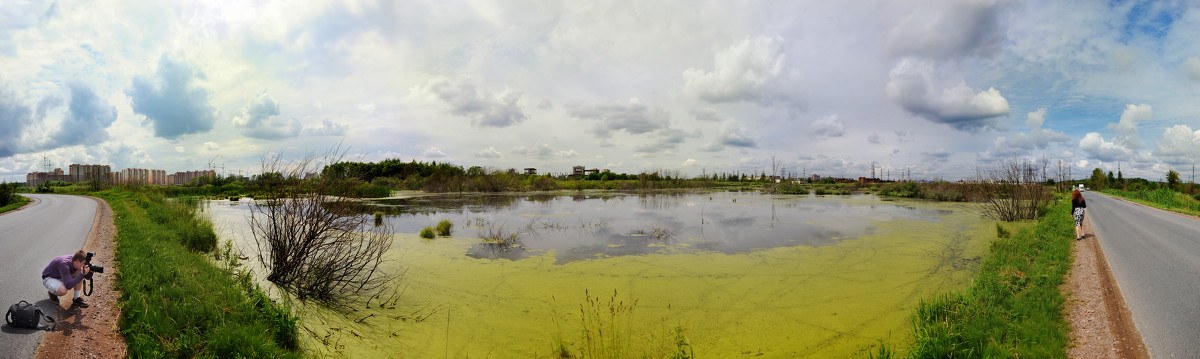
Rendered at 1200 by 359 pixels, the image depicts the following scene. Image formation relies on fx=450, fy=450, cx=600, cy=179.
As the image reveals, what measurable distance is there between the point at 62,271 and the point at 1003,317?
11119 mm

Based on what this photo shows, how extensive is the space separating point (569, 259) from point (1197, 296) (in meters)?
9.55

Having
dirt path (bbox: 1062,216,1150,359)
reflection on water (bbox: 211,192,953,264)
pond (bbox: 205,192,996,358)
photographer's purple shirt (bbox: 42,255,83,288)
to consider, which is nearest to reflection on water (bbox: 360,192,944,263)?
reflection on water (bbox: 211,192,953,264)

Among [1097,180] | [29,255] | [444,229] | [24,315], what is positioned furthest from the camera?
[1097,180]

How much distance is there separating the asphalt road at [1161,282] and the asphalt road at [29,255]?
35.9 feet

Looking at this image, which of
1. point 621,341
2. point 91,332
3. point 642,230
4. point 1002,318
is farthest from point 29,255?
point 1002,318

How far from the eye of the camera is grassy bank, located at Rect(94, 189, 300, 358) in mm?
4566

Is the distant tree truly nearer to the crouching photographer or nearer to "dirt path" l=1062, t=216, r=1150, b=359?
"dirt path" l=1062, t=216, r=1150, b=359

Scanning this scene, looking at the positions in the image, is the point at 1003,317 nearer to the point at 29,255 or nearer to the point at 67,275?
the point at 67,275

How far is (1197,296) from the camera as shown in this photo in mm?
5672

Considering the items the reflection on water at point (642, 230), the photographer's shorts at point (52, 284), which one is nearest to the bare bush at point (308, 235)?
the reflection on water at point (642, 230)

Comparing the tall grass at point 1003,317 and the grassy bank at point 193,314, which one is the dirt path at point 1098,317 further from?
the grassy bank at point 193,314

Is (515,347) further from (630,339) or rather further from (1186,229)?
(1186,229)

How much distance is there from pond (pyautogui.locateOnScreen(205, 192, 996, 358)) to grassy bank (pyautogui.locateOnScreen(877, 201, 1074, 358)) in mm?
592

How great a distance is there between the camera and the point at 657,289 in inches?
312
